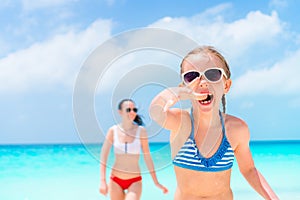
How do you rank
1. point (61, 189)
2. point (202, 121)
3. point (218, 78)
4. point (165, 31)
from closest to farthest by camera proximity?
point (165, 31)
point (218, 78)
point (202, 121)
point (61, 189)

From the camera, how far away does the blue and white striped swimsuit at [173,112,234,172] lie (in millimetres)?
2670

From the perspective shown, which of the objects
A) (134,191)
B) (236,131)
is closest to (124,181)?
(134,191)

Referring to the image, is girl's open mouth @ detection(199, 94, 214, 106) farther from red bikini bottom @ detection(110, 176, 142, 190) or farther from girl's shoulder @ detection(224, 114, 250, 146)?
red bikini bottom @ detection(110, 176, 142, 190)

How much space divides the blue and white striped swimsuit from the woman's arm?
15cm

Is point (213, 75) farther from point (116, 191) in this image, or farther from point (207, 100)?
point (116, 191)

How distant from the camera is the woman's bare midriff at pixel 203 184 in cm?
272

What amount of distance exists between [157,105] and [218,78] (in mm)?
497

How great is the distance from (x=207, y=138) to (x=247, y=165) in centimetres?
35

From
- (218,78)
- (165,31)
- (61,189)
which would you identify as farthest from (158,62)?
(61,189)

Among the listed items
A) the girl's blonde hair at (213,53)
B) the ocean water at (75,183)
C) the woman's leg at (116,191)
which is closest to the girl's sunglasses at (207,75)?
the girl's blonde hair at (213,53)

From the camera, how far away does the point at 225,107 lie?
2.85 m

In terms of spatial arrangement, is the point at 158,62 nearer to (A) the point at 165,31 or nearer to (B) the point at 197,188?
(A) the point at 165,31

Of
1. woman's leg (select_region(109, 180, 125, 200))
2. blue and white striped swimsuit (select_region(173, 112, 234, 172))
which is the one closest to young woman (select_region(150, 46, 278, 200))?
blue and white striped swimsuit (select_region(173, 112, 234, 172))

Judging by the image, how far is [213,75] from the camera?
2.56 m
